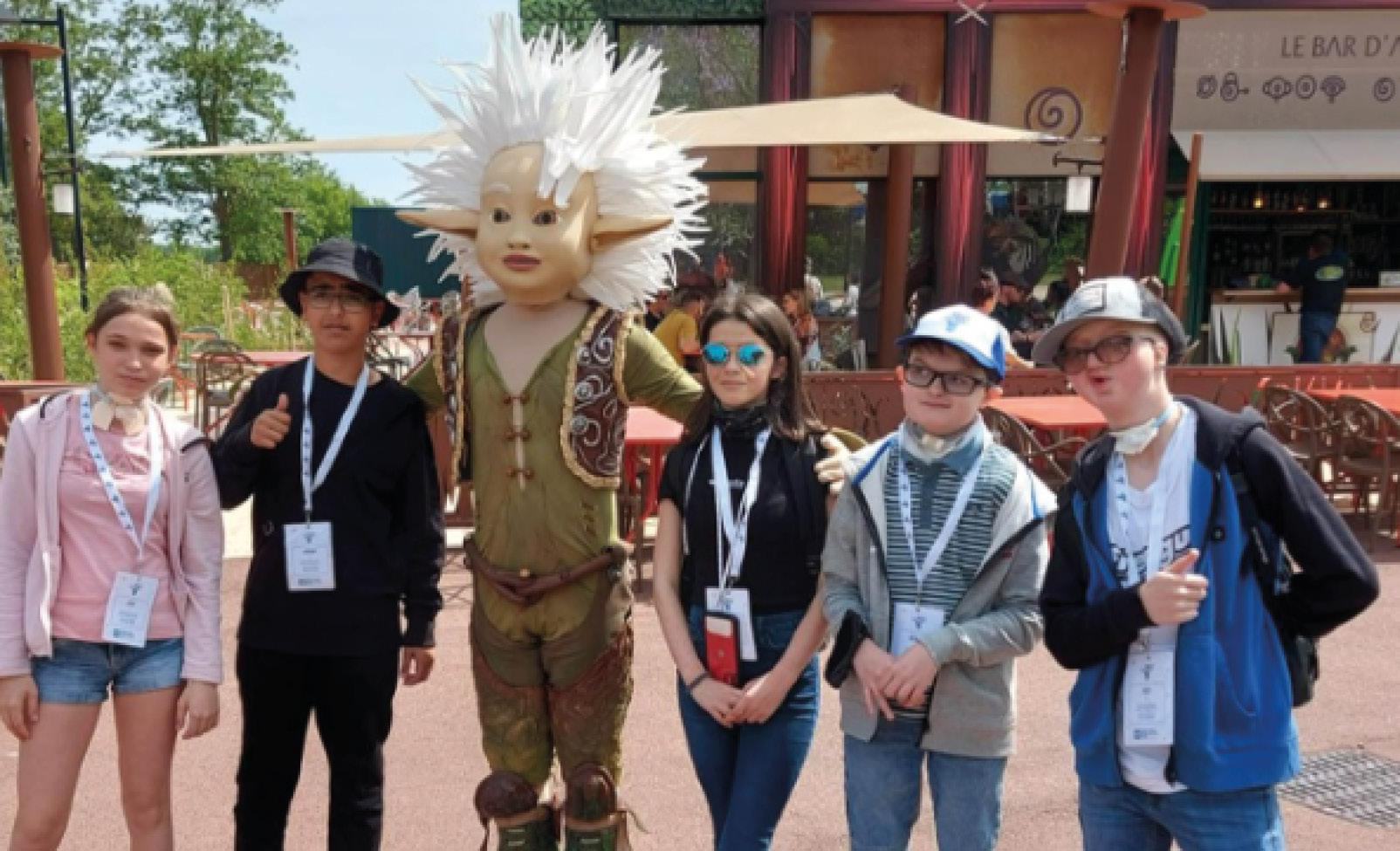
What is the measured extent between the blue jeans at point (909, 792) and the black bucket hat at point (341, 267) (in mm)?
1484

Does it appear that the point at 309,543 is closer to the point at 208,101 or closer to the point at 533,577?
the point at 533,577

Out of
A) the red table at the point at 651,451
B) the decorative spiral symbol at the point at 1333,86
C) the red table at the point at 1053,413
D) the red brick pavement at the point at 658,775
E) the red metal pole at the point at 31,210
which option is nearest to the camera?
the red brick pavement at the point at 658,775

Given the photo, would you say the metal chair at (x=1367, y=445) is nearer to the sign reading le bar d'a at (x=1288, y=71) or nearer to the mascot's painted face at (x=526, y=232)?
the mascot's painted face at (x=526, y=232)

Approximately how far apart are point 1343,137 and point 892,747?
1351cm

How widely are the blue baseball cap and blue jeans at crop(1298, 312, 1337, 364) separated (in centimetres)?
1119

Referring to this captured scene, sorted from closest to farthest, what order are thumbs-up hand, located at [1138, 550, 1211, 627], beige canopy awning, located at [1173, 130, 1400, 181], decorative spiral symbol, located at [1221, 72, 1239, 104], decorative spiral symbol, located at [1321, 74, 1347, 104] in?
thumbs-up hand, located at [1138, 550, 1211, 627] < beige canopy awning, located at [1173, 130, 1400, 181] < decorative spiral symbol, located at [1221, 72, 1239, 104] < decorative spiral symbol, located at [1321, 74, 1347, 104]

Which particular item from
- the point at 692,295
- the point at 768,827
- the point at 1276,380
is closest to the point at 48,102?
the point at 692,295

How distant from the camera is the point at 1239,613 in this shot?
6.27ft

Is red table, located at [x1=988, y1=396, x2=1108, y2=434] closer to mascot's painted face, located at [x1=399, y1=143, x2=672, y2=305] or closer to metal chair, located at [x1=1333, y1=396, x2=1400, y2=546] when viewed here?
metal chair, located at [x1=1333, y1=396, x2=1400, y2=546]

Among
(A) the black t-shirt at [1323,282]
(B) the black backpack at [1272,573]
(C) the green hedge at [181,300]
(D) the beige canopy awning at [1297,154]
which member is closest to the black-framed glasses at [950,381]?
(B) the black backpack at [1272,573]

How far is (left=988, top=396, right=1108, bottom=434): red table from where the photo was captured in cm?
645

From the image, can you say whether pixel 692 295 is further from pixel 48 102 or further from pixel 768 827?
pixel 48 102

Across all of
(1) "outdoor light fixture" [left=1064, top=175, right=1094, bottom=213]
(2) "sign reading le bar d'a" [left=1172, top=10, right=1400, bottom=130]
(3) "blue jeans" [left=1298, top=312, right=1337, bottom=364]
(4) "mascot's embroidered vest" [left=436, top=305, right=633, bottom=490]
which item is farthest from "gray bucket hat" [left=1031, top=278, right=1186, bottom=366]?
(2) "sign reading le bar d'a" [left=1172, top=10, right=1400, bottom=130]

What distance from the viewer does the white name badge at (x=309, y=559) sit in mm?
2576
